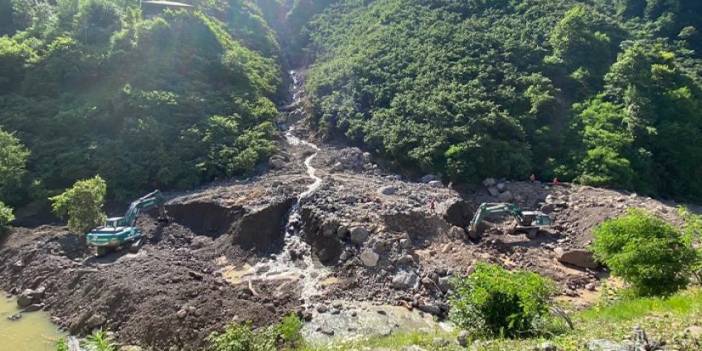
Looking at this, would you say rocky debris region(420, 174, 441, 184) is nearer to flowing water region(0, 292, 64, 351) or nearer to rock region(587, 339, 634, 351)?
flowing water region(0, 292, 64, 351)

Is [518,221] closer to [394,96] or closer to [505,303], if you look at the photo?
[505,303]

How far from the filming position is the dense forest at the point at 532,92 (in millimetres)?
32656

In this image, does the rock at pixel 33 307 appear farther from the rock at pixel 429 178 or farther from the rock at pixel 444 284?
the rock at pixel 429 178

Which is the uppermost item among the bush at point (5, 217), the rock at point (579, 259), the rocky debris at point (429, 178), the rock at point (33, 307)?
the bush at point (5, 217)

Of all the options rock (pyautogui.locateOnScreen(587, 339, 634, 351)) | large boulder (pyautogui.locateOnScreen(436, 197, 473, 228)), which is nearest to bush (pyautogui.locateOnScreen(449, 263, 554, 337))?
rock (pyautogui.locateOnScreen(587, 339, 634, 351))

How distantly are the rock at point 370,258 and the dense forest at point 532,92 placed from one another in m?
13.4

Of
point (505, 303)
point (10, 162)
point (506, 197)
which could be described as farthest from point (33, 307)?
point (506, 197)

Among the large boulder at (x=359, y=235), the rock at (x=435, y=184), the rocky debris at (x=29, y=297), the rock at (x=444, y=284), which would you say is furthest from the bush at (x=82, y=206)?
the rock at (x=435, y=184)

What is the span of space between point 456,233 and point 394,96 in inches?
769

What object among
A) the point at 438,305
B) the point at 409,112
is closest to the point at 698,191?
the point at 409,112

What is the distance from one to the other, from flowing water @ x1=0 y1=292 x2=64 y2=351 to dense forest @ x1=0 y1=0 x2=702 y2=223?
11580 mm

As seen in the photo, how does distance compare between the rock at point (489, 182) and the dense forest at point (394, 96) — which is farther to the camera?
the dense forest at point (394, 96)

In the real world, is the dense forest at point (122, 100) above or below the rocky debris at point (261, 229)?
above

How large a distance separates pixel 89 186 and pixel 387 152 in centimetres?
2015
